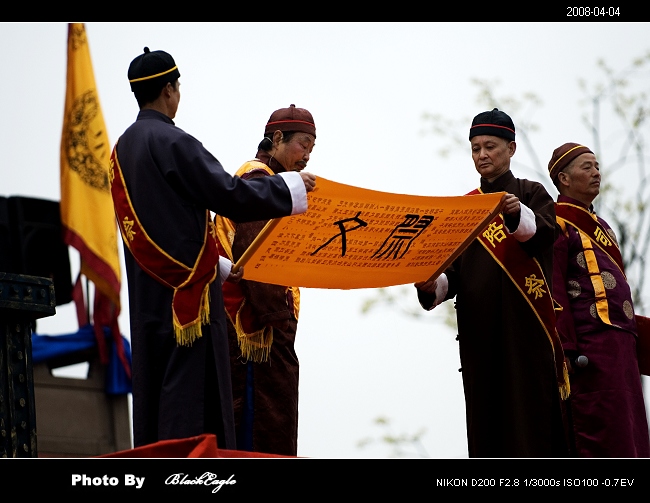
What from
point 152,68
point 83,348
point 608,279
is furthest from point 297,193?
point 83,348

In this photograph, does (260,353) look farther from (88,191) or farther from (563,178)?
(88,191)

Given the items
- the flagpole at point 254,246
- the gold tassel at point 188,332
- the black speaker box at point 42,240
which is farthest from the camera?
the black speaker box at point 42,240

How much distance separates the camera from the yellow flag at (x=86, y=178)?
38.6 ft

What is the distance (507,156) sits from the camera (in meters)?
5.95

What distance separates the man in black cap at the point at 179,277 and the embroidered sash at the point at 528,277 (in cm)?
135

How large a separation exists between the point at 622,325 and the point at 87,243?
22.0 feet

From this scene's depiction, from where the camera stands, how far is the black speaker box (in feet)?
35.9

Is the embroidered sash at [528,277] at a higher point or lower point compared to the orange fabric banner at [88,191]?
lower

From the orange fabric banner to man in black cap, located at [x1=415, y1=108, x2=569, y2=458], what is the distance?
6.10m

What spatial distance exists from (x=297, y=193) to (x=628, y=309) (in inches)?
85.2

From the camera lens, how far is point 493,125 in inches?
232

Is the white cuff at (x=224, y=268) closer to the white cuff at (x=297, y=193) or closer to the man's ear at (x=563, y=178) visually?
the white cuff at (x=297, y=193)

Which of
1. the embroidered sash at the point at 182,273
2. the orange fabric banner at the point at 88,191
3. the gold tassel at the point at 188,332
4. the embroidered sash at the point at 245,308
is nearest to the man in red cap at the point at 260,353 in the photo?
the embroidered sash at the point at 245,308
